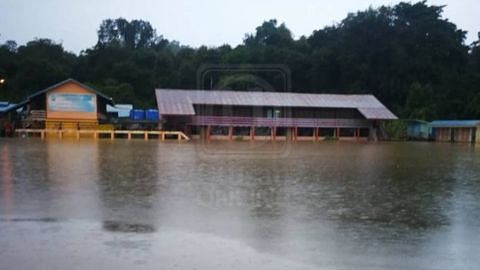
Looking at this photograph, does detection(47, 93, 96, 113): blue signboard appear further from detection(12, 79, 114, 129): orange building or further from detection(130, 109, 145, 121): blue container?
detection(130, 109, 145, 121): blue container

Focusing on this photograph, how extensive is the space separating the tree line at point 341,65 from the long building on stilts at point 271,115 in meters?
8.11

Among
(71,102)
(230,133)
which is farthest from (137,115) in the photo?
(230,133)

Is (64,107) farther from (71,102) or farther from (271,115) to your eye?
(271,115)

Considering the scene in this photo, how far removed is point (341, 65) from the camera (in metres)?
58.8

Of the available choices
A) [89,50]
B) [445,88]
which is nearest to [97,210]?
[445,88]

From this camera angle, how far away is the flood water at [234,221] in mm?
5324

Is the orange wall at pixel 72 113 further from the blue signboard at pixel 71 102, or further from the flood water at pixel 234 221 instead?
the flood water at pixel 234 221

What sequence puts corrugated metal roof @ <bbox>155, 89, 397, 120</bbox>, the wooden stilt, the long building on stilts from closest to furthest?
corrugated metal roof @ <bbox>155, 89, 397, 120</bbox>, the long building on stilts, the wooden stilt

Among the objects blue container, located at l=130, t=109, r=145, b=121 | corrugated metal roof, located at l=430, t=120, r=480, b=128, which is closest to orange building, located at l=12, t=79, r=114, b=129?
blue container, located at l=130, t=109, r=145, b=121

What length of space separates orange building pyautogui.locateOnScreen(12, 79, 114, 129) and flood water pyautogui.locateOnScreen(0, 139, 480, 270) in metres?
26.7

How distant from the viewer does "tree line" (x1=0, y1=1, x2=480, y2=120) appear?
5512 cm

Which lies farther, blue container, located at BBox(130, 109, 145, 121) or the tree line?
the tree line

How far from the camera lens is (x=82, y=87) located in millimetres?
39000

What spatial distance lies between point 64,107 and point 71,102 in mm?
681
